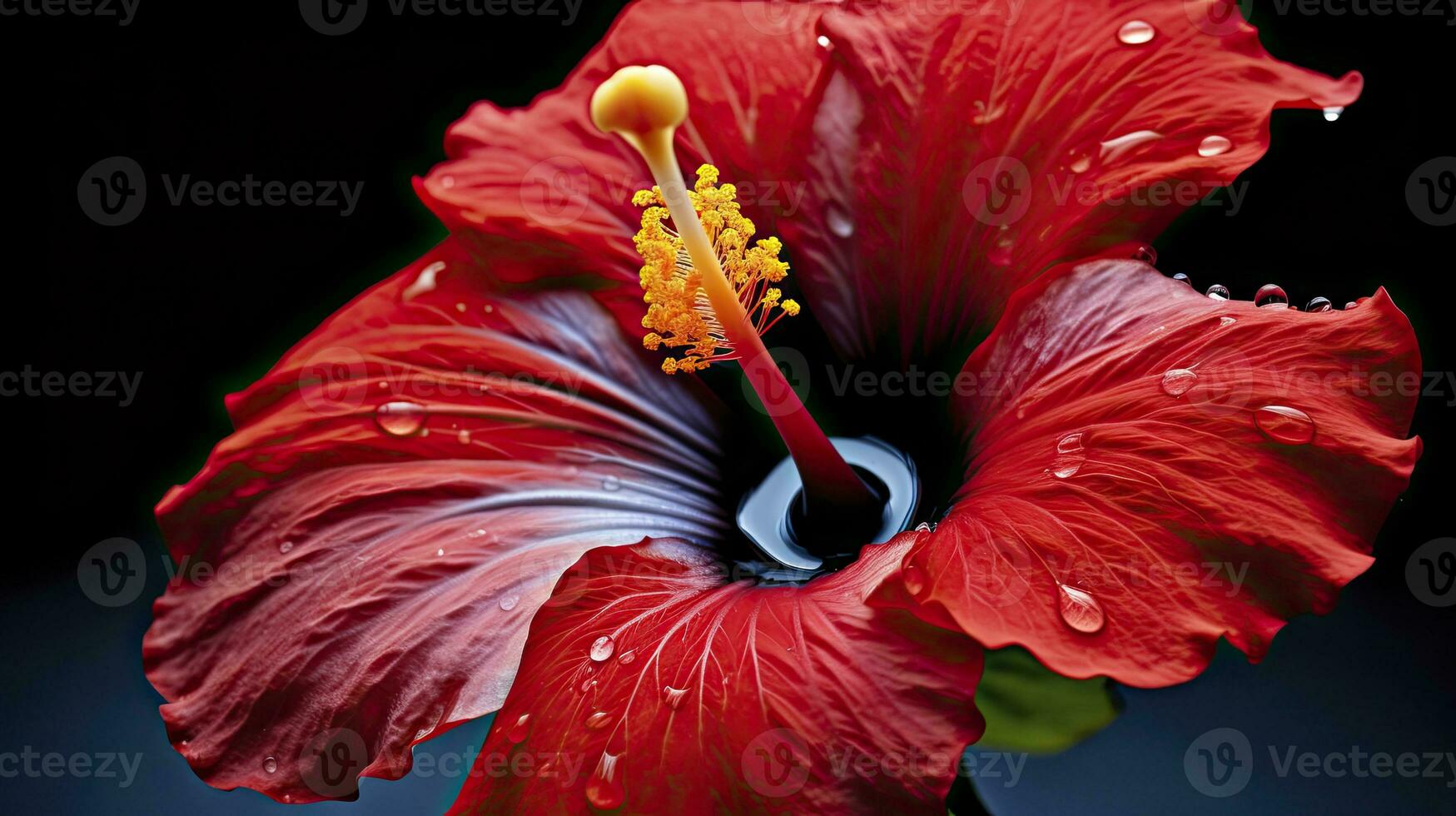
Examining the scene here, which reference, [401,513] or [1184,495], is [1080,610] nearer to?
[1184,495]

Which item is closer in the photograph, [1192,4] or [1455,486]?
[1192,4]

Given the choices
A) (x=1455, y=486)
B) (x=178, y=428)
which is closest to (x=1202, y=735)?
(x=1455, y=486)

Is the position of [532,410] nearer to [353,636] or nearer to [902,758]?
[353,636]

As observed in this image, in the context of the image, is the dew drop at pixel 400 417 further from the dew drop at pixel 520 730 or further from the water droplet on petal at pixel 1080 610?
the water droplet on petal at pixel 1080 610
